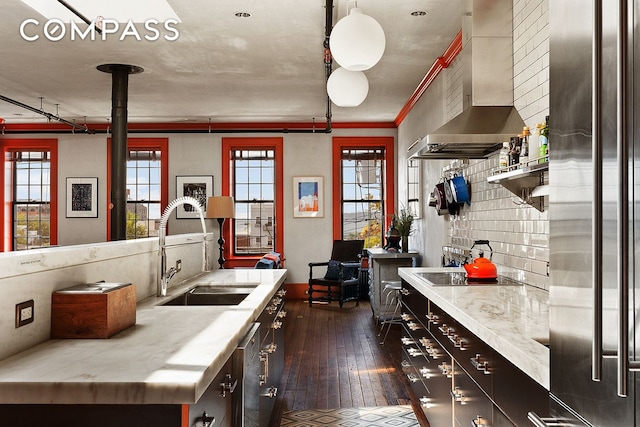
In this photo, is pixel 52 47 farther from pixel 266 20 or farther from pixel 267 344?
pixel 267 344

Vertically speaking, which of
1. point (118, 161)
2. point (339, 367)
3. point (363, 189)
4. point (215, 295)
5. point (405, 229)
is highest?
point (118, 161)

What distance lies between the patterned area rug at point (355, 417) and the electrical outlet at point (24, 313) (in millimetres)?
2211

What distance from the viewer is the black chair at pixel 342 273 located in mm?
8641

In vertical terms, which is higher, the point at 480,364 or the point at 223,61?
the point at 223,61

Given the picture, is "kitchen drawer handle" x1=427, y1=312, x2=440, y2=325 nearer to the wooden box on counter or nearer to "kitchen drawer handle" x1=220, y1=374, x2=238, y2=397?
"kitchen drawer handle" x1=220, y1=374, x2=238, y2=397

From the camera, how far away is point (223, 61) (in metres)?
6.01

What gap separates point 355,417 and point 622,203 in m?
3.18

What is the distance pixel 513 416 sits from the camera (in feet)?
5.91

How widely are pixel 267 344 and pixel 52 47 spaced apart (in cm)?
416

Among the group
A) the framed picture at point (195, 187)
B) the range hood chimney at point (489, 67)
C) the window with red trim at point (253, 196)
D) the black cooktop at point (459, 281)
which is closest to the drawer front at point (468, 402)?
the black cooktop at point (459, 281)

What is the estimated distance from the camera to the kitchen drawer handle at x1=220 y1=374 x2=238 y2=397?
184 centimetres

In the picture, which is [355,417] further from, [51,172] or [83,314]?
[51,172]

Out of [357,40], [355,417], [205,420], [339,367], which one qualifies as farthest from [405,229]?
[205,420]

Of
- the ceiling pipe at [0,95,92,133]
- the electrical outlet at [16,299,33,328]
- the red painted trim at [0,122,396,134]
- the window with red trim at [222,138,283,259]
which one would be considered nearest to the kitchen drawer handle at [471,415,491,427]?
the electrical outlet at [16,299,33,328]
